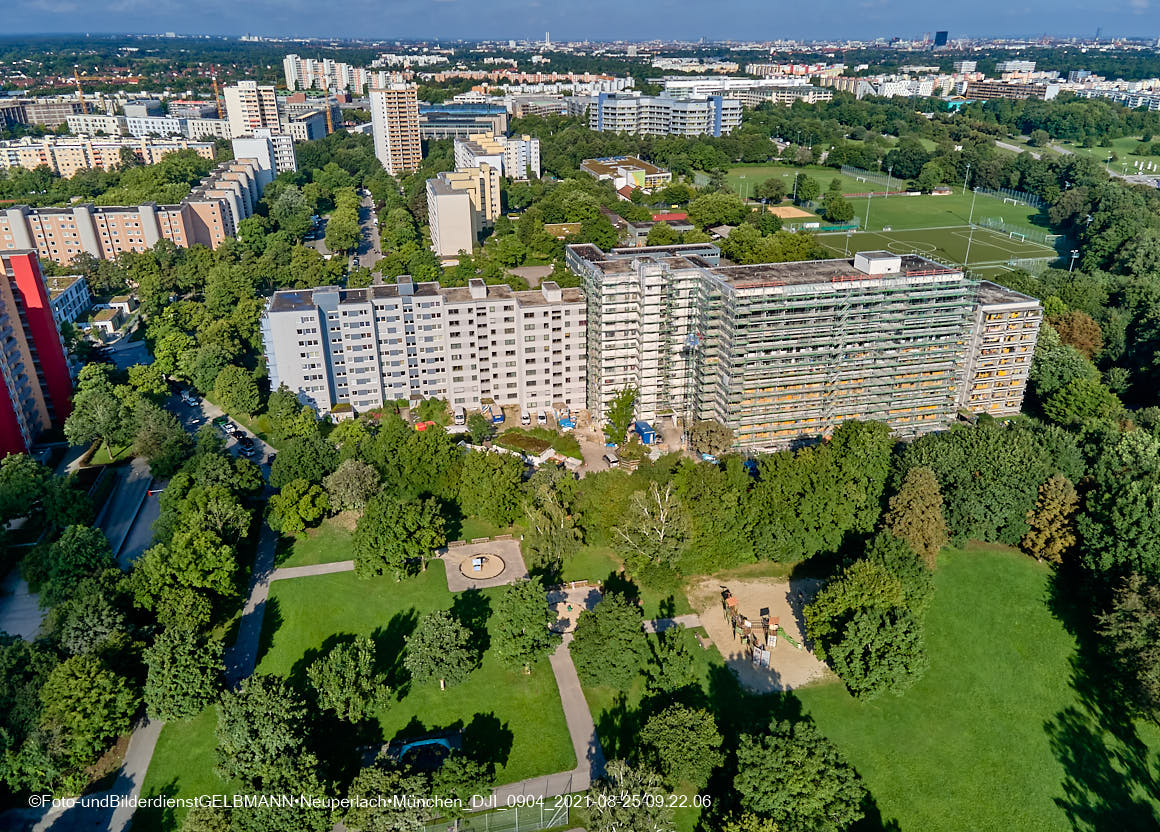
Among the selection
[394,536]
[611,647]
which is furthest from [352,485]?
[611,647]

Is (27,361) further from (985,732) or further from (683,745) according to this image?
(985,732)

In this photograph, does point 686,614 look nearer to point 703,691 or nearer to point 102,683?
point 703,691

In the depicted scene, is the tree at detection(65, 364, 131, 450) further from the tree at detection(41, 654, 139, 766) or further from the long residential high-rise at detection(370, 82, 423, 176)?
the long residential high-rise at detection(370, 82, 423, 176)

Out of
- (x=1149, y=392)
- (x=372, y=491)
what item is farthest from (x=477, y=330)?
(x=1149, y=392)

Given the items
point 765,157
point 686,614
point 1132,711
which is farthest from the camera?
point 765,157

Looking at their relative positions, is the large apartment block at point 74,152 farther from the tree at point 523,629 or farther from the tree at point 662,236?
the tree at point 523,629

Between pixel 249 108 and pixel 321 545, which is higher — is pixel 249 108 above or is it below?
above

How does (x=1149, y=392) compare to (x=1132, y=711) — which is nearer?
(x=1132, y=711)

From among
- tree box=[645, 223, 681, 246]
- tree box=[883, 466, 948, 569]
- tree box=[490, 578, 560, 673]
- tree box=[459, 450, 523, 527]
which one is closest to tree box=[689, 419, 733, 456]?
tree box=[883, 466, 948, 569]
